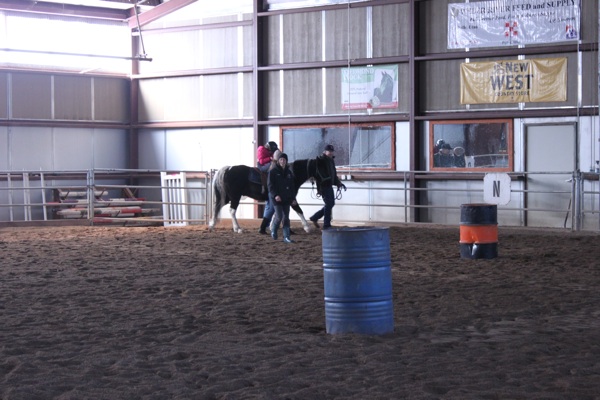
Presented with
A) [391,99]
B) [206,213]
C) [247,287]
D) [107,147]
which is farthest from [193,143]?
[247,287]

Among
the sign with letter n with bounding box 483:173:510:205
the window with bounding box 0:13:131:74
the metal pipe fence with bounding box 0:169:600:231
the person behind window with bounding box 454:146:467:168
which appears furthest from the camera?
the window with bounding box 0:13:131:74

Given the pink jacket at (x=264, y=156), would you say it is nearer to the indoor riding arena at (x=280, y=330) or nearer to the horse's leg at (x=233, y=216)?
the horse's leg at (x=233, y=216)

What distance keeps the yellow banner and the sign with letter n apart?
1757 millimetres

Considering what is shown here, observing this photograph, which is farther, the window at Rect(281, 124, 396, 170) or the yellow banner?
the window at Rect(281, 124, 396, 170)

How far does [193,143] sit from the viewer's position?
23609mm

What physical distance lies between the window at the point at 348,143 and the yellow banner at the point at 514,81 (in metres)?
2.13

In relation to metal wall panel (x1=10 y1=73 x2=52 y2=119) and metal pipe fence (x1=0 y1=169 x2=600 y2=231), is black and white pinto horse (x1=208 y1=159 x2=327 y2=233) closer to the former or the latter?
metal pipe fence (x1=0 y1=169 x2=600 y2=231)

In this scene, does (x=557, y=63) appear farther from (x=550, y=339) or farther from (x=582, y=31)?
(x=550, y=339)

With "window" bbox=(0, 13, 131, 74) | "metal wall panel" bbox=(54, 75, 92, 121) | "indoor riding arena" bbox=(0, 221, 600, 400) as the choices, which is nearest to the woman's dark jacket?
"indoor riding arena" bbox=(0, 221, 600, 400)

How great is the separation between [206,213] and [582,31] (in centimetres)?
867

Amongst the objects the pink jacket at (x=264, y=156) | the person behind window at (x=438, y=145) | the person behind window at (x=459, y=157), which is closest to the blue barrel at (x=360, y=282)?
the pink jacket at (x=264, y=156)

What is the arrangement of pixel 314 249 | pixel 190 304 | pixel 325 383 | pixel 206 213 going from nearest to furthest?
pixel 325 383, pixel 190 304, pixel 314 249, pixel 206 213

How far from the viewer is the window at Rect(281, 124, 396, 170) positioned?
20.6 metres

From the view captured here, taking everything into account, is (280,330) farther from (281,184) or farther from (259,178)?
(259,178)
